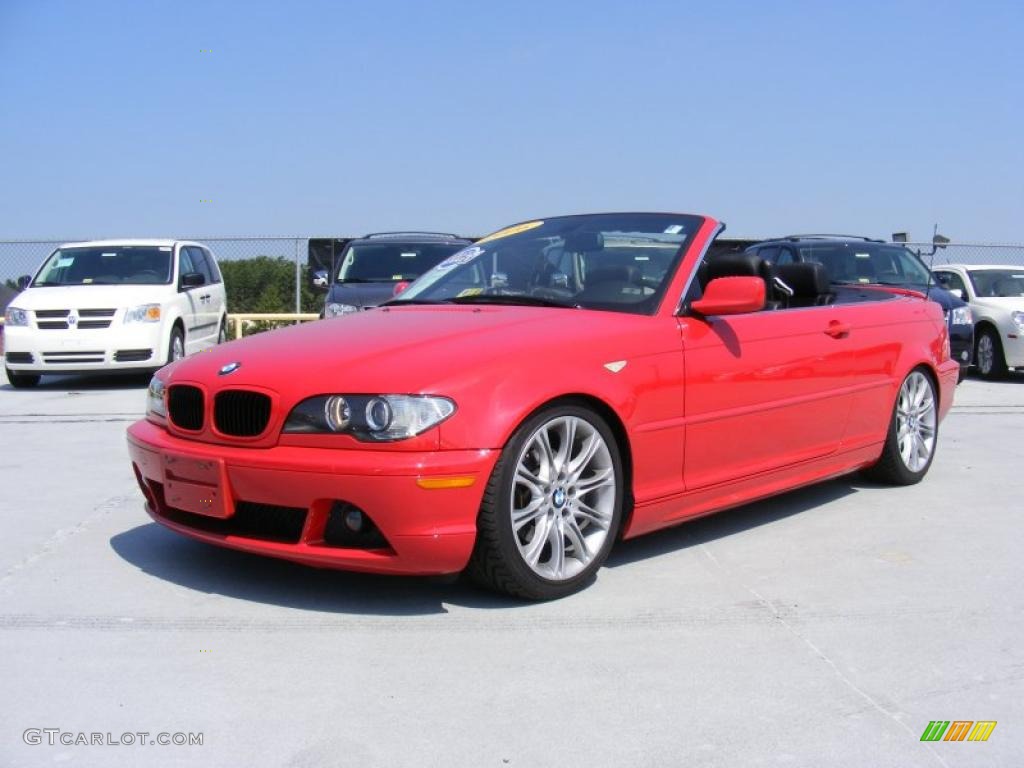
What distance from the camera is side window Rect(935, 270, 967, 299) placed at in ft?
45.3

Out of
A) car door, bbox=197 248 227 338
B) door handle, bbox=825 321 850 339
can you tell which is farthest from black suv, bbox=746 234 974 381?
car door, bbox=197 248 227 338

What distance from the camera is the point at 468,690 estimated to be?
3094mm

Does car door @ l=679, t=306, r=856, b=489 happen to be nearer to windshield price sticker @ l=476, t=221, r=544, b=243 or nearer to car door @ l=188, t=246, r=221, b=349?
windshield price sticker @ l=476, t=221, r=544, b=243

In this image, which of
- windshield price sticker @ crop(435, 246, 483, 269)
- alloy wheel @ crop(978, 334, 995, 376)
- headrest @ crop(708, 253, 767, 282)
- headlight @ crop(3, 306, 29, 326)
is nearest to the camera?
headrest @ crop(708, 253, 767, 282)

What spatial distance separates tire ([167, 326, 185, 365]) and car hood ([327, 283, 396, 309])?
5.86 feet

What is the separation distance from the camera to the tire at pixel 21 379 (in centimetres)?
1114

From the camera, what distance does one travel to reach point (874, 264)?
11094 mm

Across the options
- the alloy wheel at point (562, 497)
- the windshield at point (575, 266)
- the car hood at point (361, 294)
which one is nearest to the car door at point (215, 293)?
the car hood at point (361, 294)

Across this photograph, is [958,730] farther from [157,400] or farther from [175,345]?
[175,345]

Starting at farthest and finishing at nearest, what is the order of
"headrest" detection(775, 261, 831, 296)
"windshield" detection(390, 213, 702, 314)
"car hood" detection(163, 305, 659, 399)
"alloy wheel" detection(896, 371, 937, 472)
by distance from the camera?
1. "alloy wheel" detection(896, 371, 937, 472)
2. "headrest" detection(775, 261, 831, 296)
3. "windshield" detection(390, 213, 702, 314)
4. "car hood" detection(163, 305, 659, 399)

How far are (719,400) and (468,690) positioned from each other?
1.83 metres

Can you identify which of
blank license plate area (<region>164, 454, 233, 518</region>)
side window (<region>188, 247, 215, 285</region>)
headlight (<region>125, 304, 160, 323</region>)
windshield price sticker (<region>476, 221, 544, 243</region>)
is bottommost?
blank license plate area (<region>164, 454, 233, 518</region>)

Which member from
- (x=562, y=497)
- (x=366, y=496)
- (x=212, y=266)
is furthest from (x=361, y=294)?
(x=366, y=496)

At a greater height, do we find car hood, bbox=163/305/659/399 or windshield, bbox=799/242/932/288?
windshield, bbox=799/242/932/288
